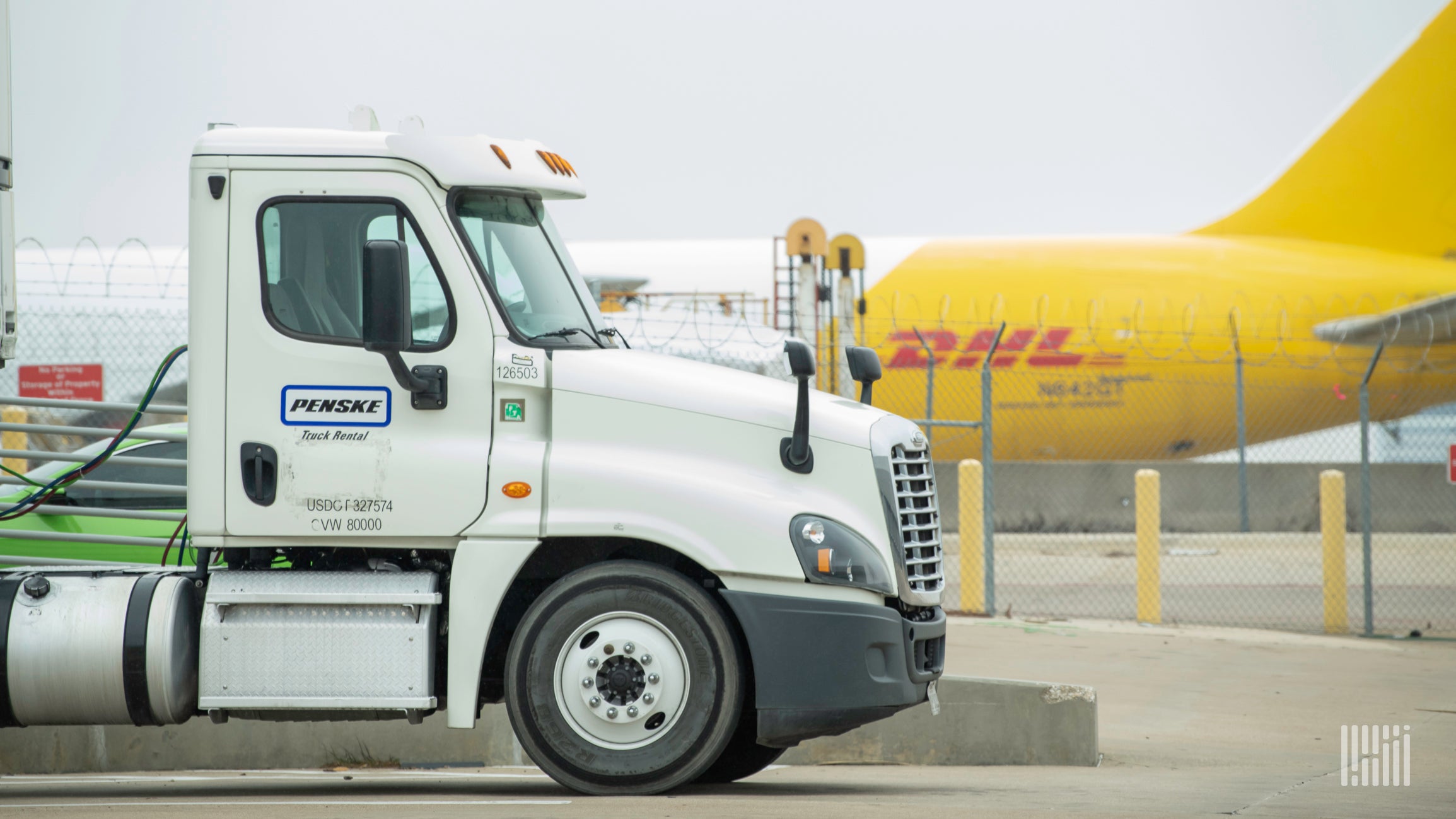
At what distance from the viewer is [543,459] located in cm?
616

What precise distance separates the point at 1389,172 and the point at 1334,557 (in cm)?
1346

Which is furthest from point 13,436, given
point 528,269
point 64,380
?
point 528,269

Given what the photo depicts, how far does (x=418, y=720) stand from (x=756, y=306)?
21.1 meters

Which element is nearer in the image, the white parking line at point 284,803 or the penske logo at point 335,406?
the white parking line at point 284,803

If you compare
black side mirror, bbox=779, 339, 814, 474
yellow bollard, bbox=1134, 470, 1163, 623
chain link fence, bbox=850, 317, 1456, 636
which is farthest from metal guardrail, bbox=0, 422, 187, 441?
yellow bollard, bbox=1134, 470, 1163, 623

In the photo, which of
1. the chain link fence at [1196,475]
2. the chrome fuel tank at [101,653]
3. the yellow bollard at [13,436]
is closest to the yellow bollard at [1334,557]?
the chain link fence at [1196,475]

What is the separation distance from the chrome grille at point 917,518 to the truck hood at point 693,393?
0.25m

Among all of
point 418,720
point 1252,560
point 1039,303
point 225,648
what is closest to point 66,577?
point 225,648

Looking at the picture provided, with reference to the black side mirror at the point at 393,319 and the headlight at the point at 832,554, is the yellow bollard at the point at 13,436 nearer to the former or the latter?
the black side mirror at the point at 393,319

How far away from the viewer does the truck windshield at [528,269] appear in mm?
6375

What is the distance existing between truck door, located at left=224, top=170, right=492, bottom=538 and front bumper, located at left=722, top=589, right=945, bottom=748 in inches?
49.9

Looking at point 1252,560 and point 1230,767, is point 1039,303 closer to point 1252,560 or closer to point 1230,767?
point 1252,560

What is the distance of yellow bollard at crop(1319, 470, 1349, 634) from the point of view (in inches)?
538

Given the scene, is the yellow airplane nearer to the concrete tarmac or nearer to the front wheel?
the concrete tarmac
